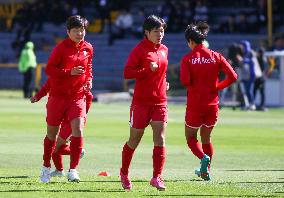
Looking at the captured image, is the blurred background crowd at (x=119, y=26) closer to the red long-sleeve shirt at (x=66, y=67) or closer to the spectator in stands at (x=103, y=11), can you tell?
the spectator in stands at (x=103, y=11)

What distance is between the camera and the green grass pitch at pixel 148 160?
14.2 m

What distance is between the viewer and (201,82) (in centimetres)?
1584

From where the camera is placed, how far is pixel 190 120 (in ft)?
52.6

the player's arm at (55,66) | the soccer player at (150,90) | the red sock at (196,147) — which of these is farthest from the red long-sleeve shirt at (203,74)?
the player's arm at (55,66)

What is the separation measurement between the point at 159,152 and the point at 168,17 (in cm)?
3507

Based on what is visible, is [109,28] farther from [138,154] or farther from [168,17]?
[138,154]

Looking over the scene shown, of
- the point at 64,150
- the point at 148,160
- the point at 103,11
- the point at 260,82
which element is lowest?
the point at 260,82

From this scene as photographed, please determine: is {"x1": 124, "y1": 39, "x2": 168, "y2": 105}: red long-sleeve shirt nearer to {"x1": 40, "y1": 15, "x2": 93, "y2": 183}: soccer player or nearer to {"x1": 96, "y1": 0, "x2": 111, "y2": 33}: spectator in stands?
{"x1": 40, "y1": 15, "x2": 93, "y2": 183}: soccer player

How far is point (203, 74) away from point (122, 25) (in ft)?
113

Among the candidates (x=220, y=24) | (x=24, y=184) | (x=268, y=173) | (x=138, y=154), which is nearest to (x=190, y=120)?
(x=268, y=173)

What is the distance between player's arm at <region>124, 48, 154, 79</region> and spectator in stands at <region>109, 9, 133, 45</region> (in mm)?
34961

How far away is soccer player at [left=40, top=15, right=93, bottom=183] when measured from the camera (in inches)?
589

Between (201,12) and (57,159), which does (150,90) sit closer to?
(57,159)

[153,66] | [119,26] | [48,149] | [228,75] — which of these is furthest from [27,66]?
[153,66]
